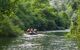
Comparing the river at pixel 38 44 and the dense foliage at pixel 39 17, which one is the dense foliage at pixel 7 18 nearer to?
the river at pixel 38 44

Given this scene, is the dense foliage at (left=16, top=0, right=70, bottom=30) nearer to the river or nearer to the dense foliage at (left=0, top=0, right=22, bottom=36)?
the dense foliage at (left=0, top=0, right=22, bottom=36)

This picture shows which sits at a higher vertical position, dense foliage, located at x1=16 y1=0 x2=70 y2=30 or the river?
the river

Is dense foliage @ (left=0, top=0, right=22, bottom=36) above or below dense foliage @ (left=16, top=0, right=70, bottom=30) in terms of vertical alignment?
above

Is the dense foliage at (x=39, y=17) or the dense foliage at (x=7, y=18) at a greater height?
the dense foliage at (x=7, y=18)

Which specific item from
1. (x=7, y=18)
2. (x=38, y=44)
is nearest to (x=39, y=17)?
(x=7, y=18)

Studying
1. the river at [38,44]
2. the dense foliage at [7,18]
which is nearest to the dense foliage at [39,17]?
the dense foliage at [7,18]

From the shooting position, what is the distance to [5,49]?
30.9 m

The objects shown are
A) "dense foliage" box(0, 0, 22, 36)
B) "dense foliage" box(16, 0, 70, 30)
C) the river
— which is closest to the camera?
the river

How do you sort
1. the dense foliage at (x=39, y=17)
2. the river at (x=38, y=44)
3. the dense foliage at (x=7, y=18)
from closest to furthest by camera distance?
the river at (x=38, y=44), the dense foliage at (x=7, y=18), the dense foliage at (x=39, y=17)

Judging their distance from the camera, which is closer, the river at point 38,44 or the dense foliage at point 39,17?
the river at point 38,44

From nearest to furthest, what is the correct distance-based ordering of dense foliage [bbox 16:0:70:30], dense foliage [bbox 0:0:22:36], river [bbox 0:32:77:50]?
river [bbox 0:32:77:50], dense foliage [bbox 0:0:22:36], dense foliage [bbox 16:0:70:30]

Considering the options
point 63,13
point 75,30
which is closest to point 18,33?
point 75,30

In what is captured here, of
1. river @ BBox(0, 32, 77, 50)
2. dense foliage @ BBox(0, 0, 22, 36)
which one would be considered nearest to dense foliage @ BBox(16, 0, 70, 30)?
dense foliage @ BBox(0, 0, 22, 36)

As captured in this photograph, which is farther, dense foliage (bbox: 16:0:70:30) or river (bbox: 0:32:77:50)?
dense foliage (bbox: 16:0:70:30)
